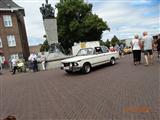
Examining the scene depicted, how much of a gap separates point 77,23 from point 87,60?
3097 centimetres

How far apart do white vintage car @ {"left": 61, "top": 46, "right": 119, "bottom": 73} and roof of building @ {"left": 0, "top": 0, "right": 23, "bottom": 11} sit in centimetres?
2308

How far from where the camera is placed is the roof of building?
1299 inches

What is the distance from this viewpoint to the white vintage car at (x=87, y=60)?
41.3 ft

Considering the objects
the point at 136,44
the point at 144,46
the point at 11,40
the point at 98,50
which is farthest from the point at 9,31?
the point at 144,46

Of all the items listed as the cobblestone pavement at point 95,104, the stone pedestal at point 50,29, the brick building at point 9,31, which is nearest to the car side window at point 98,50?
the cobblestone pavement at point 95,104

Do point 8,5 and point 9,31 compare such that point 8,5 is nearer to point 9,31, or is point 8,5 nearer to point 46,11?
point 9,31

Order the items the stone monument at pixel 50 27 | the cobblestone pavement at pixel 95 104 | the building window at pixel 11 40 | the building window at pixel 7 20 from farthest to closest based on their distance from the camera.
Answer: the building window at pixel 11 40 → the building window at pixel 7 20 → the stone monument at pixel 50 27 → the cobblestone pavement at pixel 95 104

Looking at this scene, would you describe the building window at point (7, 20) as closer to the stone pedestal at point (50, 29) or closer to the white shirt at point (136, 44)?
the stone pedestal at point (50, 29)

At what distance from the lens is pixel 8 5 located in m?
33.6

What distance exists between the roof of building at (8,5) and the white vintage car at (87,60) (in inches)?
909

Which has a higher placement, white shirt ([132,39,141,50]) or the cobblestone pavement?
white shirt ([132,39,141,50])

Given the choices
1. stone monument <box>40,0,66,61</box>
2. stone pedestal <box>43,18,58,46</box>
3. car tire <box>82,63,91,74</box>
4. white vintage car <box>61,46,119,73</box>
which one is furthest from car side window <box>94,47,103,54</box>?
stone pedestal <box>43,18,58,46</box>

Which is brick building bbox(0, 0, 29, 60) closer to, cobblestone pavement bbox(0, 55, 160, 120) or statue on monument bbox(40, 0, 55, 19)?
statue on monument bbox(40, 0, 55, 19)

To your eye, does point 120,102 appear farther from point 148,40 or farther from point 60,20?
point 60,20
